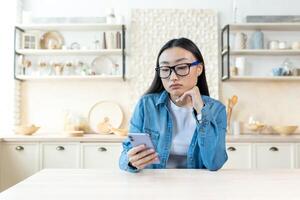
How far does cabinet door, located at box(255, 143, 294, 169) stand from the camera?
3.58 meters

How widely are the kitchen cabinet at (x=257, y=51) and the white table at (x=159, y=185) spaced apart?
245 cm

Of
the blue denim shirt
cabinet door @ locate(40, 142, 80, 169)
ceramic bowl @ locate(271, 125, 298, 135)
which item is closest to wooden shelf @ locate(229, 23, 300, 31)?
ceramic bowl @ locate(271, 125, 298, 135)

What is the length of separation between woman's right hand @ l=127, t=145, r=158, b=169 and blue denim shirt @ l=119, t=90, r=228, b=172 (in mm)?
57

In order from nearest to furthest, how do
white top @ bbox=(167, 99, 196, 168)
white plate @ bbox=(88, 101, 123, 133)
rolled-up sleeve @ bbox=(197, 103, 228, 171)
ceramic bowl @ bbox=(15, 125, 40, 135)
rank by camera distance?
rolled-up sleeve @ bbox=(197, 103, 228, 171)
white top @ bbox=(167, 99, 196, 168)
ceramic bowl @ bbox=(15, 125, 40, 135)
white plate @ bbox=(88, 101, 123, 133)

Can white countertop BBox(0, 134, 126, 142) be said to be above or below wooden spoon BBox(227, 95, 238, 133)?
below

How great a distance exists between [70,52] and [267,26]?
213cm

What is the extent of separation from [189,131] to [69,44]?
2.71m

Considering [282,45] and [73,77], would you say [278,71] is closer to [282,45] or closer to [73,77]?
[282,45]

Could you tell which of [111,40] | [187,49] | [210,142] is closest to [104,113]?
[111,40]

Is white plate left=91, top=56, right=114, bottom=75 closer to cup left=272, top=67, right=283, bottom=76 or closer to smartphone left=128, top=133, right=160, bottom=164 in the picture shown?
cup left=272, top=67, right=283, bottom=76

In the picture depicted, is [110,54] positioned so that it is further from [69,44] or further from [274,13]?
[274,13]

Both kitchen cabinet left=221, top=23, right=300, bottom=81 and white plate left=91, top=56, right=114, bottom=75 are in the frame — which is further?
white plate left=91, top=56, right=114, bottom=75

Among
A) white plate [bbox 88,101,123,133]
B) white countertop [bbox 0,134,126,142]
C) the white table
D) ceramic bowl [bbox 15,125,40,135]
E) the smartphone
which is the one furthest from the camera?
white plate [bbox 88,101,123,133]

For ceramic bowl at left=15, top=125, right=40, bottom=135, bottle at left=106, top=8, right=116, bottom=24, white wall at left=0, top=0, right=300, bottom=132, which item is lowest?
ceramic bowl at left=15, top=125, right=40, bottom=135
